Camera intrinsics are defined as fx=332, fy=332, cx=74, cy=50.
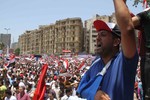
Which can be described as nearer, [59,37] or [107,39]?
[107,39]

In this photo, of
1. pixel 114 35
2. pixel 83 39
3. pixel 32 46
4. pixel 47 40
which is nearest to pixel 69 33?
pixel 83 39

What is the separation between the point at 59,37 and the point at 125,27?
152m

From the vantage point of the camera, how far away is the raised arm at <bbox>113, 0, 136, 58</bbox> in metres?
1.88

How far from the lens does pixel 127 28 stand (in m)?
1.89

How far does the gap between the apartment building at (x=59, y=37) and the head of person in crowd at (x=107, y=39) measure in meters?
140

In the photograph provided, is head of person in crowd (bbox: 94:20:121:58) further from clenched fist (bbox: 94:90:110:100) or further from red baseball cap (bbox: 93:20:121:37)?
clenched fist (bbox: 94:90:110:100)

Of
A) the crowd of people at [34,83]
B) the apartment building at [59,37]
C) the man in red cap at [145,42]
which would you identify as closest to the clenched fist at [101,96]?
the man in red cap at [145,42]

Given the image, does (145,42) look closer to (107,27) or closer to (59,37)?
(107,27)

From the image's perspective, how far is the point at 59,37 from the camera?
15388 centimetres

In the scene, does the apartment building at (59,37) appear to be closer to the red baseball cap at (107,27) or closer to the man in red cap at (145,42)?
the red baseball cap at (107,27)

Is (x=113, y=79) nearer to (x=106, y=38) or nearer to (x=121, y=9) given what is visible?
(x=106, y=38)

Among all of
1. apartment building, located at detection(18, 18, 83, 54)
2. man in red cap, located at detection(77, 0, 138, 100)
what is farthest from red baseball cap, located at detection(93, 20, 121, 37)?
apartment building, located at detection(18, 18, 83, 54)

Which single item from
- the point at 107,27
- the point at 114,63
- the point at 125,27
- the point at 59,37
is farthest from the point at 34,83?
the point at 59,37

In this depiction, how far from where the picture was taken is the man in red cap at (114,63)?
6.27 feet
